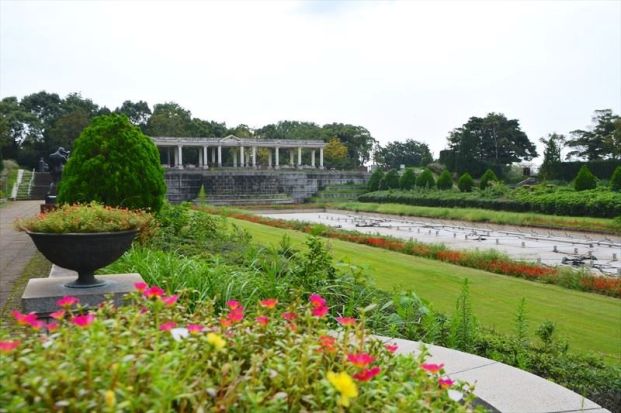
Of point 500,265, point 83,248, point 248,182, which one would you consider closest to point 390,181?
point 248,182

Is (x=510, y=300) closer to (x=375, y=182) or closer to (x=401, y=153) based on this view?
(x=375, y=182)

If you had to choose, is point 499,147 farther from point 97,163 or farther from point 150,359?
point 150,359

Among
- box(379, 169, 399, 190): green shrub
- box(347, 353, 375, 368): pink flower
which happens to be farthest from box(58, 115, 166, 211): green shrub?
box(379, 169, 399, 190): green shrub

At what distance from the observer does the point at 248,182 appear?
4422 cm

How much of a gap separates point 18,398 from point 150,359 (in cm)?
42

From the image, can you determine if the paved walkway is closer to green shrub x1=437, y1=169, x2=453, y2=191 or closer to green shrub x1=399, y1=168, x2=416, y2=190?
green shrub x1=437, y1=169, x2=453, y2=191

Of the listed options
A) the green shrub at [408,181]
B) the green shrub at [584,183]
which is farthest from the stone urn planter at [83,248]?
the green shrub at [408,181]

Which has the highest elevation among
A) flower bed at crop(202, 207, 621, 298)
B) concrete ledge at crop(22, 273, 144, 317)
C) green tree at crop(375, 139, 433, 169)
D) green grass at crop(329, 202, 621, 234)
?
Answer: green tree at crop(375, 139, 433, 169)

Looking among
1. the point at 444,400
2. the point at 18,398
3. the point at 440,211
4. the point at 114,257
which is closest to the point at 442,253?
the point at 114,257

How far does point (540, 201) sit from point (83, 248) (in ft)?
76.9

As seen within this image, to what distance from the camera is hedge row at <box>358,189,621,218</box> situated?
21844 mm

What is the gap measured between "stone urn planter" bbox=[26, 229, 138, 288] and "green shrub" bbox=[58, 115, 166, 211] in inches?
168

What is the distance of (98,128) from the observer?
357 inches

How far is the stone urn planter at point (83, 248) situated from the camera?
4145 mm
